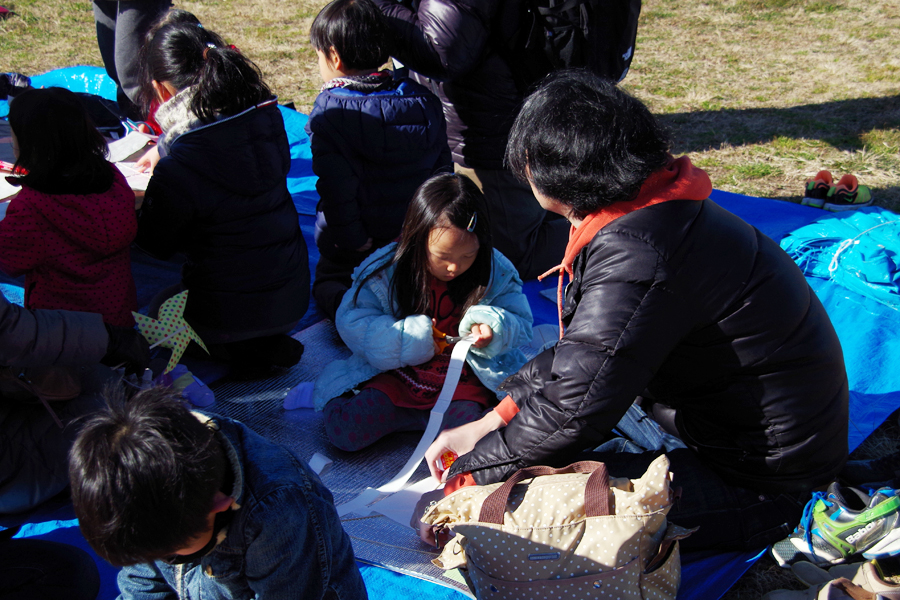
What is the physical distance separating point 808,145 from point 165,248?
4366 mm

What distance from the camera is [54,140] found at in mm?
1861

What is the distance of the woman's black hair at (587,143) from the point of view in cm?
146

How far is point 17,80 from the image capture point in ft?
13.8

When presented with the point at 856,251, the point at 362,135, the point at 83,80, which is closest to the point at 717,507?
the point at 362,135

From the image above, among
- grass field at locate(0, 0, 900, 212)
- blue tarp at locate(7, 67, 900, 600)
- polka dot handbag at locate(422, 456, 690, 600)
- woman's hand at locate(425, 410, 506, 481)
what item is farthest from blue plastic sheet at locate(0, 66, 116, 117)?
polka dot handbag at locate(422, 456, 690, 600)

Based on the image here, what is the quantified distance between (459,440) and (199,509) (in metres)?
0.92

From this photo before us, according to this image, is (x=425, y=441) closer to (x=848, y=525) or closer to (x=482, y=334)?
(x=482, y=334)

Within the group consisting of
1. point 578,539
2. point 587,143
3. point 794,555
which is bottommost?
point 794,555

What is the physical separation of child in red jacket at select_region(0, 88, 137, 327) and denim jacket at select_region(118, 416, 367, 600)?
110cm

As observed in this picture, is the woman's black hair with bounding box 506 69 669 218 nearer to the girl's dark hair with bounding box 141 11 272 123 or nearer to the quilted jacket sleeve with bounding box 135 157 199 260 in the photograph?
the girl's dark hair with bounding box 141 11 272 123

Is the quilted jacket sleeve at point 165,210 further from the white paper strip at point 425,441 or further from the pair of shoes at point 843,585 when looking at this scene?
the pair of shoes at point 843,585

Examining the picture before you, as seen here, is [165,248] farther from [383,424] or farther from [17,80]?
[17,80]

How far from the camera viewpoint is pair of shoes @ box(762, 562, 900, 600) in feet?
5.16

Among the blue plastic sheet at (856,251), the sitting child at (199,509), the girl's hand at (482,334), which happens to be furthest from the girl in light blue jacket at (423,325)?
the blue plastic sheet at (856,251)
